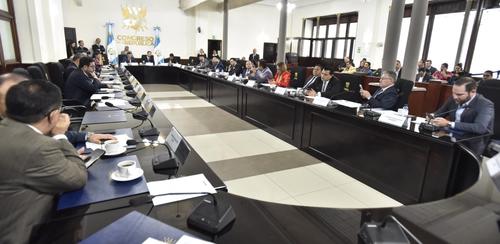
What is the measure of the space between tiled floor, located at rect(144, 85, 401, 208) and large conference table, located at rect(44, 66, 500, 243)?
0.17m

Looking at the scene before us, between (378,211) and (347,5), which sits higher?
(347,5)

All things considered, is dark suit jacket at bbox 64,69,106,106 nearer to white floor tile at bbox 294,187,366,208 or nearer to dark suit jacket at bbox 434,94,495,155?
white floor tile at bbox 294,187,366,208

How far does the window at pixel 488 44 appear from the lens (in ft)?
24.1

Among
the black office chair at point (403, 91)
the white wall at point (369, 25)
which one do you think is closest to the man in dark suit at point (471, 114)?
the black office chair at point (403, 91)

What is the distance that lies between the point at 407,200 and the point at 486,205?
3.65ft

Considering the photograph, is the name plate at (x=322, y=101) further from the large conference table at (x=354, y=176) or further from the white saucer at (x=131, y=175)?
the white saucer at (x=131, y=175)

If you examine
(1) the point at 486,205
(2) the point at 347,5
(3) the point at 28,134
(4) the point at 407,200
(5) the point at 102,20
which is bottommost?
(4) the point at 407,200

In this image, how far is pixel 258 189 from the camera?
257 cm

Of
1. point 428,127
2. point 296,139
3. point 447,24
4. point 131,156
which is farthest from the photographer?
point 447,24

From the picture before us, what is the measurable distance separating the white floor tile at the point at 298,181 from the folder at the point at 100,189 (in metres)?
1.60

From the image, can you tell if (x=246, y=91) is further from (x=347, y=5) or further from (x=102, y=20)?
(x=102, y=20)

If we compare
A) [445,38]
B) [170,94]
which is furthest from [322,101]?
[445,38]

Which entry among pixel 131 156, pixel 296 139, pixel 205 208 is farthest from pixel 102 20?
pixel 205 208

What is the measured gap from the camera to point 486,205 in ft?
4.21
